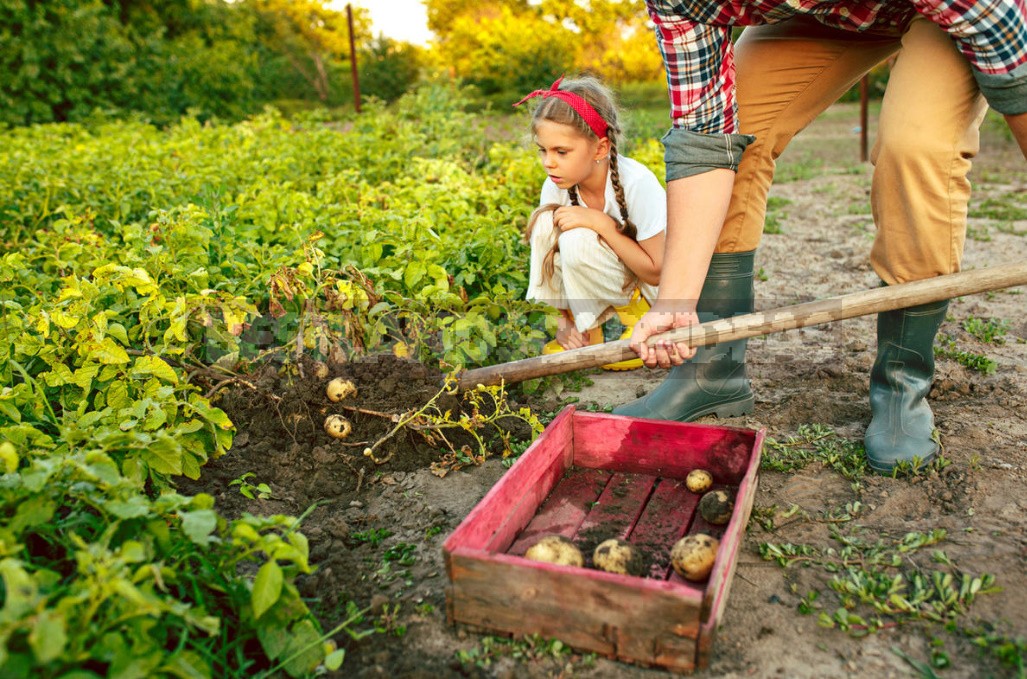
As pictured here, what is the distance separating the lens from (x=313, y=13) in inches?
965

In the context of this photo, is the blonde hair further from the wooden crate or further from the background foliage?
the background foliage

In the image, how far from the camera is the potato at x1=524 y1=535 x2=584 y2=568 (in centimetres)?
182

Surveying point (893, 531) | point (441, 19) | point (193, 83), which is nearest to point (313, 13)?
point (441, 19)

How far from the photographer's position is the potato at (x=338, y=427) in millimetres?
2570

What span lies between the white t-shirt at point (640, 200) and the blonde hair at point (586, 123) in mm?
21

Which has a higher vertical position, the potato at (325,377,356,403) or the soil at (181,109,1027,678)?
the potato at (325,377,356,403)

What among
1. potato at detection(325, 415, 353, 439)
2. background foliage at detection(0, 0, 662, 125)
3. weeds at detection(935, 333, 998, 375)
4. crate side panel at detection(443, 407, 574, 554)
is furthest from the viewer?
background foliage at detection(0, 0, 662, 125)

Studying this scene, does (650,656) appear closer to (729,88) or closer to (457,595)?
(457,595)

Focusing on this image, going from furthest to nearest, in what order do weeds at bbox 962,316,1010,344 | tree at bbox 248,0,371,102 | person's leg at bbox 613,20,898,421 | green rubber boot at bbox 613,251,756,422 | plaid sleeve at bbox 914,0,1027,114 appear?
tree at bbox 248,0,371,102
weeds at bbox 962,316,1010,344
green rubber boot at bbox 613,251,756,422
person's leg at bbox 613,20,898,421
plaid sleeve at bbox 914,0,1027,114

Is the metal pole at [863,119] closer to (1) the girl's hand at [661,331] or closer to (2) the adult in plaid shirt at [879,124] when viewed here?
(2) the adult in plaid shirt at [879,124]

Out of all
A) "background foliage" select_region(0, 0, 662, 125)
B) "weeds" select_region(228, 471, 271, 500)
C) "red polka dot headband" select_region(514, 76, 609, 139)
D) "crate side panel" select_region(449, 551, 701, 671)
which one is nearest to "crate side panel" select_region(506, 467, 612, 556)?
"crate side panel" select_region(449, 551, 701, 671)

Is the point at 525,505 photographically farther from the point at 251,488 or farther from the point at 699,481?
the point at 251,488

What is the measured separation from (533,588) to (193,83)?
1505 centimetres

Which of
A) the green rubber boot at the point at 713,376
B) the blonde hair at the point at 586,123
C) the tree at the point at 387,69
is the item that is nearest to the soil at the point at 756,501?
the green rubber boot at the point at 713,376
